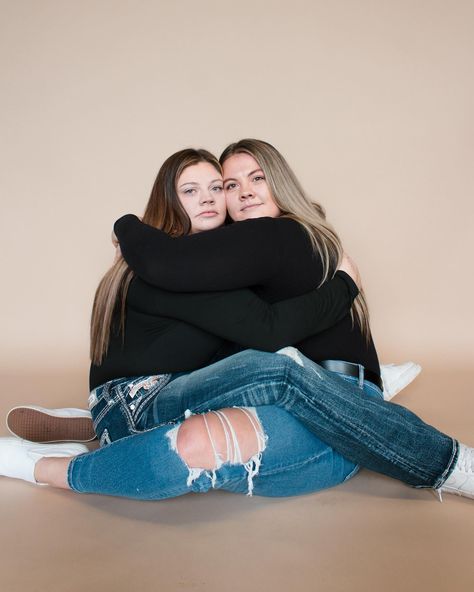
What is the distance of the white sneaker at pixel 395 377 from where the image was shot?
3.36m

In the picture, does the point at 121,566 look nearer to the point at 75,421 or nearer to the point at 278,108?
the point at 75,421

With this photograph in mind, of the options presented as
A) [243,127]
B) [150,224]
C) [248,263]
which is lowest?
[248,263]

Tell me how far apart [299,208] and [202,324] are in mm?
673

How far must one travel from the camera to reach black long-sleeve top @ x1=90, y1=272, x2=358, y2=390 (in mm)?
2367

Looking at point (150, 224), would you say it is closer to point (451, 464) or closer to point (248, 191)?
point (248, 191)

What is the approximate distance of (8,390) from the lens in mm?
3748

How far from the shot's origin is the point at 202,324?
2.42 meters

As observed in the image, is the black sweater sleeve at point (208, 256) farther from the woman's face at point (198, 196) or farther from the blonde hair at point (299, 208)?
the woman's face at point (198, 196)

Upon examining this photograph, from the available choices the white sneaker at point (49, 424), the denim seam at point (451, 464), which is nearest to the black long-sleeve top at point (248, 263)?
the denim seam at point (451, 464)

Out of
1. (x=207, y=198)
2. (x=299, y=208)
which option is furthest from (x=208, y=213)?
(x=299, y=208)

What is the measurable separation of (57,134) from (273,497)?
9.56ft

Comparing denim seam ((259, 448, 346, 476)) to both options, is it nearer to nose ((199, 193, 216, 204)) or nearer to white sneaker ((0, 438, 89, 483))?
white sneaker ((0, 438, 89, 483))

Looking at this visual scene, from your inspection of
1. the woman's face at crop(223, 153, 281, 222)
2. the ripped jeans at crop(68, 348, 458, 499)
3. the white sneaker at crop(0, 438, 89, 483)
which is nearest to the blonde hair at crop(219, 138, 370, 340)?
the woman's face at crop(223, 153, 281, 222)

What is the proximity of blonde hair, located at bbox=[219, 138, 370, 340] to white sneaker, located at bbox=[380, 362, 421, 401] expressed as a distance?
0.67 metres
